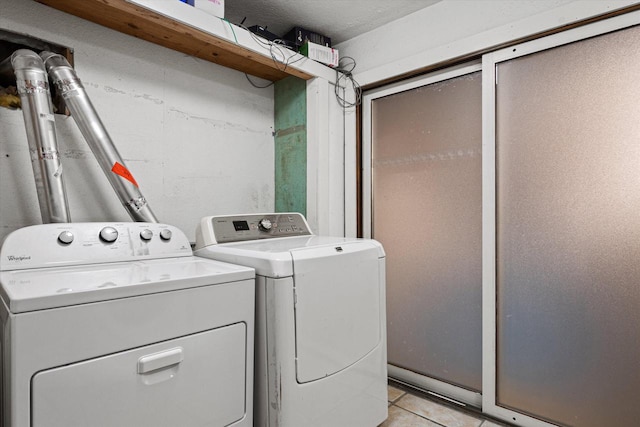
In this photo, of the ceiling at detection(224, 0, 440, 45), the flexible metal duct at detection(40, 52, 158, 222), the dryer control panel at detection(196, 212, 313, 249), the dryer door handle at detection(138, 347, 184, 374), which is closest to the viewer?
the dryer door handle at detection(138, 347, 184, 374)

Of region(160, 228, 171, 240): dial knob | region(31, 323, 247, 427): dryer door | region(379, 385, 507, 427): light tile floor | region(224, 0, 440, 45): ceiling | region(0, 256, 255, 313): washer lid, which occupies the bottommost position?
region(379, 385, 507, 427): light tile floor

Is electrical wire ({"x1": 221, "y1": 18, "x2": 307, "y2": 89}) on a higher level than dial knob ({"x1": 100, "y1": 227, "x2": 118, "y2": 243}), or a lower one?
higher

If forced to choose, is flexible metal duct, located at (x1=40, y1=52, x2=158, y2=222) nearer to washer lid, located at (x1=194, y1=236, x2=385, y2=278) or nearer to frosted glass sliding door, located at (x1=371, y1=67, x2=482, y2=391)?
washer lid, located at (x1=194, y1=236, x2=385, y2=278)

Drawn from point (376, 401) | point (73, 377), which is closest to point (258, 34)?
point (73, 377)

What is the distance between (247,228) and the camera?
5.57 feet

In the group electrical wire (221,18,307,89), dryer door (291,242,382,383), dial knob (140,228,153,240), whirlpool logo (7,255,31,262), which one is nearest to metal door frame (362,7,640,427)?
dryer door (291,242,382,383)

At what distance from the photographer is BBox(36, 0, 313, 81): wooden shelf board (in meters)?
1.46

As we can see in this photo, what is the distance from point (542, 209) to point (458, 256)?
0.49 meters

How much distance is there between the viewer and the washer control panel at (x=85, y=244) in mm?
1089

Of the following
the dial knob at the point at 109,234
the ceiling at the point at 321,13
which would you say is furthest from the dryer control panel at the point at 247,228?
the ceiling at the point at 321,13

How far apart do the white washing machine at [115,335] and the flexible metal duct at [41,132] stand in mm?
188

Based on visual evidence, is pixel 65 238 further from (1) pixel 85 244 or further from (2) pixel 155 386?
(2) pixel 155 386

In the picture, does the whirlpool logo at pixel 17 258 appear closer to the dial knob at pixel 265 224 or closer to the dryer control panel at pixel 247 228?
the dryer control panel at pixel 247 228

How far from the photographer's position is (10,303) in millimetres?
720
